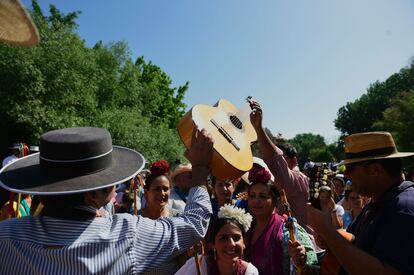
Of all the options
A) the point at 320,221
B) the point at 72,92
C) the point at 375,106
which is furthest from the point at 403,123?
the point at 320,221

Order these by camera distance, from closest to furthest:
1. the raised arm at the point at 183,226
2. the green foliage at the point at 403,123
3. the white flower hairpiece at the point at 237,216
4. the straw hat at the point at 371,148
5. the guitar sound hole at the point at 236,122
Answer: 1. the raised arm at the point at 183,226
2. the straw hat at the point at 371,148
3. the guitar sound hole at the point at 236,122
4. the white flower hairpiece at the point at 237,216
5. the green foliage at the point at 403,123

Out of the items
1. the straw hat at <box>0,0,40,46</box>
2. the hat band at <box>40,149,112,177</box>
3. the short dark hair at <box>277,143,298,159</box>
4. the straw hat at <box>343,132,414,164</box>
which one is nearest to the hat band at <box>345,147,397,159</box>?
the straw hat at <box>343,132,414,164</box>

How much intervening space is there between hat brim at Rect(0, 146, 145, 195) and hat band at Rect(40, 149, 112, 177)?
0.06ft

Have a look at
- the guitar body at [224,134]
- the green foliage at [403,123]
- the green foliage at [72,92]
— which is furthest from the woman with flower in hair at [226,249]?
the green foliage at [403,123]

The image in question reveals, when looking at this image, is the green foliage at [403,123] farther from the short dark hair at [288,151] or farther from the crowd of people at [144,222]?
the crowd of people at [144,222]

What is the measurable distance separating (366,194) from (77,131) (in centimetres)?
188

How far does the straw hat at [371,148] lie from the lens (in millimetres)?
2621

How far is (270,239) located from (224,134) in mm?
1278

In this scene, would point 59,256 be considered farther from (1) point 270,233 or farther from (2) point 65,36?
(2) point 65,36

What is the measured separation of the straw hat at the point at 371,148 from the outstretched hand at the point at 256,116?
3.30 ft

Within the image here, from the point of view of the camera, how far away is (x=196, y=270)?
3.27m

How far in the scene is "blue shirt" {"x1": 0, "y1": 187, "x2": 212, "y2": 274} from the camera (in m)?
1.67

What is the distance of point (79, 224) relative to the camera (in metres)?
1.74

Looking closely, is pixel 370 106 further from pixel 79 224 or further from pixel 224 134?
pixel 79 224
